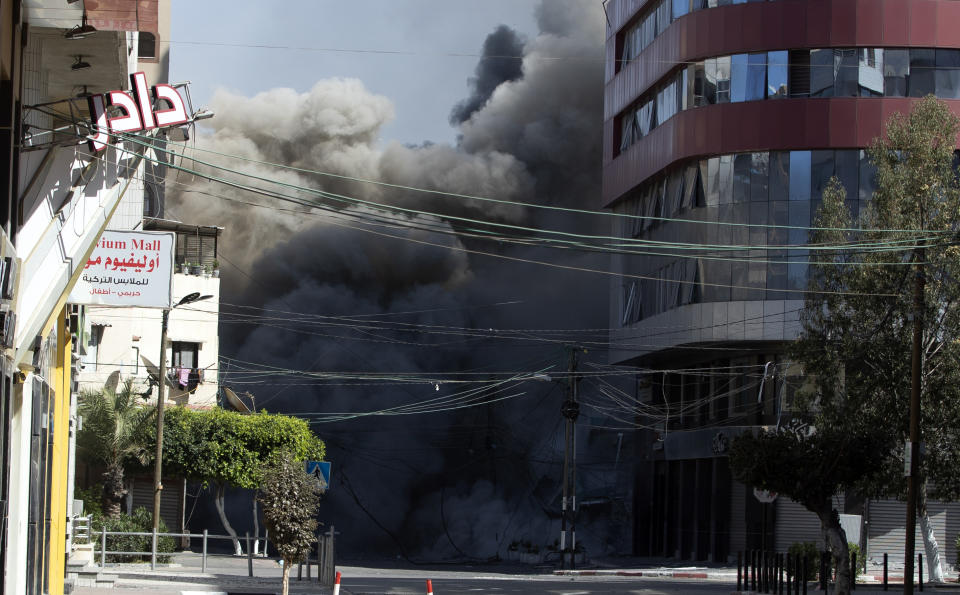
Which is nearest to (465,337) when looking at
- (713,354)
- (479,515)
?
(479,515)

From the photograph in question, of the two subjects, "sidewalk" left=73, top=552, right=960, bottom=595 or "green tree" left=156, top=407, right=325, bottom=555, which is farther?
"green tree" left=156, top=407, right=325, bottom=555

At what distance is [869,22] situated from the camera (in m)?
45.2

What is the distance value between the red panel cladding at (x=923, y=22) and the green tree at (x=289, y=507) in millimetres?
30208

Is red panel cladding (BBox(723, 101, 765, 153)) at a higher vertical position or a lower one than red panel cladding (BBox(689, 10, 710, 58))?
lower

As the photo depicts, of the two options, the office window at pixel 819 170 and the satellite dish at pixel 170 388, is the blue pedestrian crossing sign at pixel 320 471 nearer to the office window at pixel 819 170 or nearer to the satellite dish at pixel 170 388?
the satellite dish at pixel 170 388

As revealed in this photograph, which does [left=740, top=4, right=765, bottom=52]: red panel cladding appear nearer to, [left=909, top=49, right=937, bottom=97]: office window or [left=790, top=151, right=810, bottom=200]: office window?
[left=790, top=151, right=810, bottom=200]: office window

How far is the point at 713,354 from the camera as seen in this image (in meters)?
50.6

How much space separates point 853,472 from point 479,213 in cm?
6102

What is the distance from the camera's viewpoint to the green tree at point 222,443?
4562cm

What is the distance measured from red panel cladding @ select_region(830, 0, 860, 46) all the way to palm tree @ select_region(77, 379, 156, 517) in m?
27.8

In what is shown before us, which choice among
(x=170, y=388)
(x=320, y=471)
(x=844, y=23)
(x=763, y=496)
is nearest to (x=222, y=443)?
(x=170, y=388)

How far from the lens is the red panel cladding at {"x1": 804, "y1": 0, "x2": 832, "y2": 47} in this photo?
4528 cm

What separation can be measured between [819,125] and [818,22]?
3.72 meters

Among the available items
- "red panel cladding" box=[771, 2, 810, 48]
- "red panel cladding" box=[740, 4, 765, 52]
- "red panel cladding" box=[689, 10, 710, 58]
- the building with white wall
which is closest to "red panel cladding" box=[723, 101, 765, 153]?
"red panel cladding" box=[740, 4, 765, 52]
